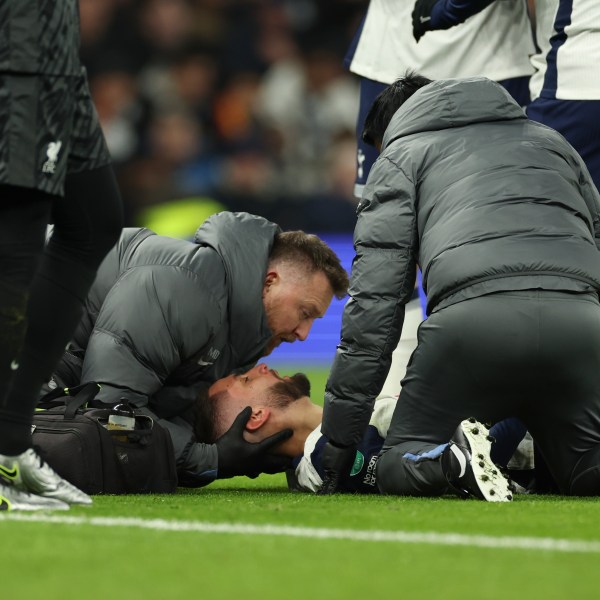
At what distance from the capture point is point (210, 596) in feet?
6.61

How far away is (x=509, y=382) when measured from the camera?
3740 mm

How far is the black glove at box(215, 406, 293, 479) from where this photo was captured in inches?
173

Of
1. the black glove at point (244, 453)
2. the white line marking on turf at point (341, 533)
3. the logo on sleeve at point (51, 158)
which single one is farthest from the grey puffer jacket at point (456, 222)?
the logo on sleeve at point (51, 158)

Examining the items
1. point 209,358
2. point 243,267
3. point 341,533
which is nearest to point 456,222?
point 243,267

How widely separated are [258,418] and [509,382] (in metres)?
1.06

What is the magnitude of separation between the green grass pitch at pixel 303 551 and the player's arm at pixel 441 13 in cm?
222

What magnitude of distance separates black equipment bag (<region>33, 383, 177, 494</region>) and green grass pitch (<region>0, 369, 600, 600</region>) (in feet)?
1.02

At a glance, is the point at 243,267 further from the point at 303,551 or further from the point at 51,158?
the point at 303,551

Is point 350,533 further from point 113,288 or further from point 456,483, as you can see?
point 113,288

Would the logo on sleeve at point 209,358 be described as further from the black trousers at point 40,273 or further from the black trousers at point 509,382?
the black trousers at point 40,273

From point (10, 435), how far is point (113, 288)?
1.33 m

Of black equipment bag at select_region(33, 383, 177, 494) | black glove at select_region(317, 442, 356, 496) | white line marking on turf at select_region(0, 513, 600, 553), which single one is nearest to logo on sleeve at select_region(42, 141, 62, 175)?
white line marking on turf at select_region(0, 513, 600, 553)

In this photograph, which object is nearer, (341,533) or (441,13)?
(341,533)

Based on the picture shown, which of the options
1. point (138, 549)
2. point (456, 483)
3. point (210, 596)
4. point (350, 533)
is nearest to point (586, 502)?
point (456, 483)
